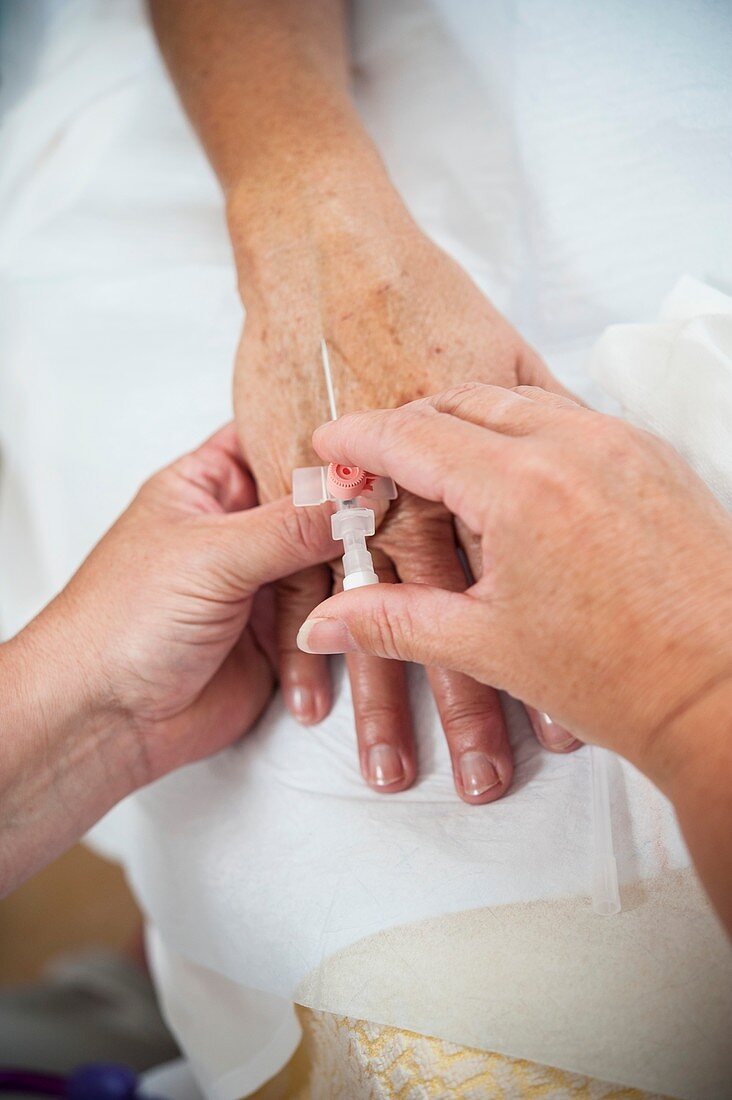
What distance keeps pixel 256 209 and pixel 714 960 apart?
957 millimetres

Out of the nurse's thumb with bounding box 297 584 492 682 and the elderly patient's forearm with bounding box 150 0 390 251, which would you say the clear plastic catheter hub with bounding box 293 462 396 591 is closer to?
the nurse's thumb with bounding box 297 584 492 682

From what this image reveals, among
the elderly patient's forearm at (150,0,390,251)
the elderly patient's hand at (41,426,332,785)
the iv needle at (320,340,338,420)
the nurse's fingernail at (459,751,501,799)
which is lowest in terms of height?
the nurse's fingernail at (459,751,501,799)

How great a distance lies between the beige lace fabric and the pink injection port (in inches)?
18.1

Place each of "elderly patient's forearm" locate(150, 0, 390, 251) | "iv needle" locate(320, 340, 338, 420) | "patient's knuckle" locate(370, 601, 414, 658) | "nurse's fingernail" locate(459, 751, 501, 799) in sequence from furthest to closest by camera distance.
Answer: "elderly patient's forearm" locate(150, 0, 390, 251) → "iv needle" locate(320, 340, 338, 420) → "nurse's fingernail" locate(459, 751, 501, 799) → "patient's knuckle" locate(370, 601, 414, 658)

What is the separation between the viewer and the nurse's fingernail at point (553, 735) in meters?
0.83

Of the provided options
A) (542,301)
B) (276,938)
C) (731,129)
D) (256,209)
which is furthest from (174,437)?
(731,129)

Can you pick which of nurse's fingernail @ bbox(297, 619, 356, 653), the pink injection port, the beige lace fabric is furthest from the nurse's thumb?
the beige lace fabric

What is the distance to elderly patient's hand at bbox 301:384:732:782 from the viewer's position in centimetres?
55

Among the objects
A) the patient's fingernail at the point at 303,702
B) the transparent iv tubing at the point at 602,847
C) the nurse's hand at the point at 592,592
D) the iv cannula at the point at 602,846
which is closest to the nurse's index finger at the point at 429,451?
the nurse's hand at the point at 592,592

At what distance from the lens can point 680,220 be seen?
1010mm

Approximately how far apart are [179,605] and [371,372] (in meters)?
0.33

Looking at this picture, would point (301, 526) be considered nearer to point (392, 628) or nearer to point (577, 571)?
point (392, 628)

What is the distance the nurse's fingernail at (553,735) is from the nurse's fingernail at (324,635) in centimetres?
24

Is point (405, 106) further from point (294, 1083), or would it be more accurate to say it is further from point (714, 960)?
point (294, 1083)
